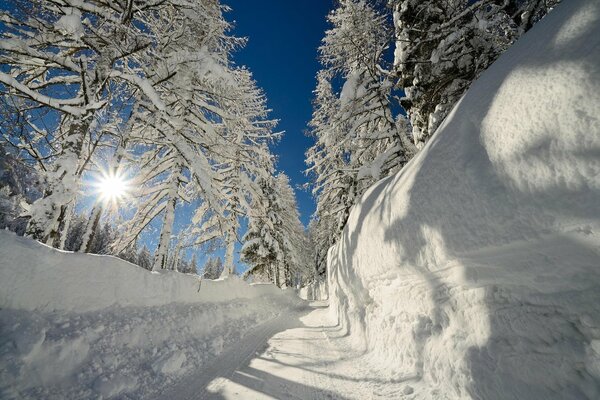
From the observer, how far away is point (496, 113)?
2.38 m

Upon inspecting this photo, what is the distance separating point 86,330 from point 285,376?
2993 millimetres

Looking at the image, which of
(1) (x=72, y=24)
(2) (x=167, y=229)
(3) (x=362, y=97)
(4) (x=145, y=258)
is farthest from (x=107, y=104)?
(4) (x=145, y=258)

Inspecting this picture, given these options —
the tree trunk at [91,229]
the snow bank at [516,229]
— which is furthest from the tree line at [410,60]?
the tree trunk at [91,229]

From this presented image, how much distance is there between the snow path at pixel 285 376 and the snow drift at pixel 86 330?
513mm

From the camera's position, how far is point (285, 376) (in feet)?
13.7

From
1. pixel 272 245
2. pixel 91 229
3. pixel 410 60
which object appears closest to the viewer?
pixel 410 60

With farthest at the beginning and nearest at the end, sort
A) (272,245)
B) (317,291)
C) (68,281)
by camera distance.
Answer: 1. (317,291)
2. (272,245)
3. (68,281)

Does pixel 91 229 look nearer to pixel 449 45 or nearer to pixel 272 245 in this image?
pixel 449 45

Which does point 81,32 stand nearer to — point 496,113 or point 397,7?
point 496,113

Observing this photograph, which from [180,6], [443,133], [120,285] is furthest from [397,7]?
[120,285]

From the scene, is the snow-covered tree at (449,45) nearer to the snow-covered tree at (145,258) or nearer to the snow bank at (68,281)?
the snow bank at (68,281)

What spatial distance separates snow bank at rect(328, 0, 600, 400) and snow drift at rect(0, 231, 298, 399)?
3.78 metres

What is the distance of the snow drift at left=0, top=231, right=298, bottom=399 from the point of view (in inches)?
121

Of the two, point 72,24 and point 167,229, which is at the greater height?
point 72,24
